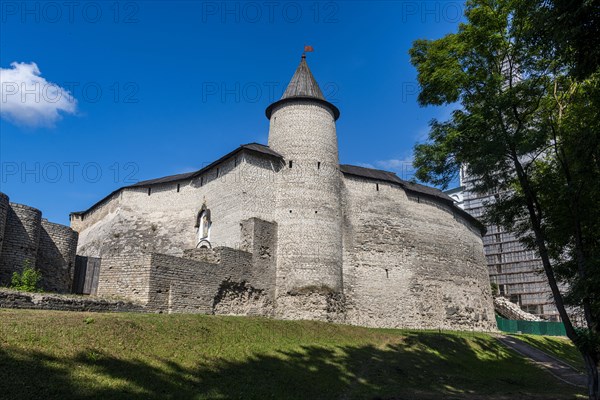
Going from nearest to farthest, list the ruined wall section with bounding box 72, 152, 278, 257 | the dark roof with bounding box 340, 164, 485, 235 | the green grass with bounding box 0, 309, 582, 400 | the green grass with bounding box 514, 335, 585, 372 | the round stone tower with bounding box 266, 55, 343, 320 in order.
Result: the green grass with bounding box 0, 309, 582, 400
the round stone tower with bounding box 266, 55, 343, 320
the green grass with bounding box 514, 335, 585, 372
the ruined wall section with bounding box 72, 152, 278, 257
the dark roof with bounding box 340, 164, 485, 235

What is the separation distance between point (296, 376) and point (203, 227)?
51.7 ft

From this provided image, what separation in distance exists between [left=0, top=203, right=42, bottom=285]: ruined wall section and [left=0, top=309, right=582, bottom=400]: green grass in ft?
19.4

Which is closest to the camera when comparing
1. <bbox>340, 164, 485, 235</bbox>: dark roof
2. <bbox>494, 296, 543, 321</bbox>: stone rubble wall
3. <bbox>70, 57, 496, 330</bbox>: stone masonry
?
<bbox>70, 57, 496, 330</bbox>: stone masonry

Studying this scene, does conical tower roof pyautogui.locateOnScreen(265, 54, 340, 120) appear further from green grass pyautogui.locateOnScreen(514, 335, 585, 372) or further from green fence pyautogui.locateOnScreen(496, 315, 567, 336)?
green fence pyautogui.locateOnScreen(496, 315, 567, 336)

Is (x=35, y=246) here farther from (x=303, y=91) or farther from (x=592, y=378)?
(x=592, y=378)

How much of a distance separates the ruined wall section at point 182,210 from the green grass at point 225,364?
769 cm

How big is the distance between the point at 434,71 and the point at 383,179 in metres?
13.5

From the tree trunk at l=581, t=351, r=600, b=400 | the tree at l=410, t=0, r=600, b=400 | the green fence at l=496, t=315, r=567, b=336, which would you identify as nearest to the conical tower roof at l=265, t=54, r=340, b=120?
the tree at l=410, t=0, r=600, b=400

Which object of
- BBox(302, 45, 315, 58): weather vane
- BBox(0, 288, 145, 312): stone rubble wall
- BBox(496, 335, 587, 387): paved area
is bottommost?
BBox(496, 335, 587, 387): paved area

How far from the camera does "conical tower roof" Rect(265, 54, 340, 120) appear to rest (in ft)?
85.3

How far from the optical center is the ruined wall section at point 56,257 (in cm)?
1875

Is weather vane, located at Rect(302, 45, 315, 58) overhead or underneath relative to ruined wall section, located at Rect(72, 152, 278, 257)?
overhead

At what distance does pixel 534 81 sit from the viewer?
14023mm

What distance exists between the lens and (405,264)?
92.0 feet
